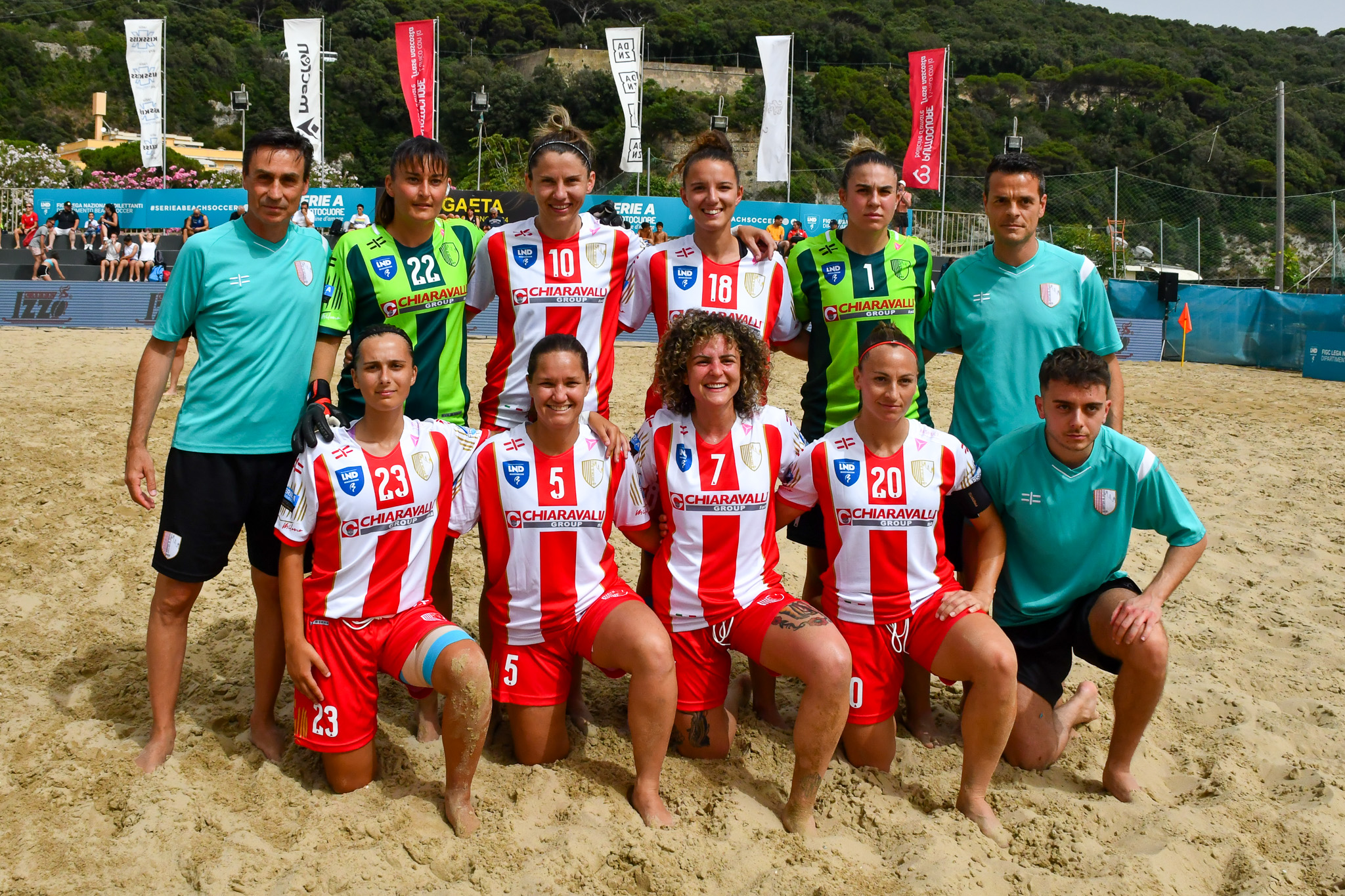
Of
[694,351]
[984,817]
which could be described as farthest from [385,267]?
[984,817]

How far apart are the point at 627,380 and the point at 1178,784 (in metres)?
8.16

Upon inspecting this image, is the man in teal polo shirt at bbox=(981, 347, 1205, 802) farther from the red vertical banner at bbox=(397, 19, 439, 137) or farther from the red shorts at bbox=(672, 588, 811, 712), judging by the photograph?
the red vertical banner at bbox=(397, 19, 439, 137)

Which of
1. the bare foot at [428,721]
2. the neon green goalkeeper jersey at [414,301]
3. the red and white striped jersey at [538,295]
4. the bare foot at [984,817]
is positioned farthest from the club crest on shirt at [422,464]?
the bare foot at [984,817]

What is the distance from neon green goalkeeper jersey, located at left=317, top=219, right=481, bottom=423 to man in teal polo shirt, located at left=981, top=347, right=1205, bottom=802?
208cm

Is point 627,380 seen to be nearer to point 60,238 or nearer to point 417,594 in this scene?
point 417,594

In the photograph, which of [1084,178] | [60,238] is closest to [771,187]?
[1084,178]

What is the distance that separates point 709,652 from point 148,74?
29.3m

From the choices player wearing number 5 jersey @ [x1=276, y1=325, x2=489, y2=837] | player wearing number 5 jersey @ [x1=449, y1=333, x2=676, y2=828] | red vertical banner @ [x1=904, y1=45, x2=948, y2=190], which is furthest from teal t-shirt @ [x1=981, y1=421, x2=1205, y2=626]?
red vertical banner @ [x1=904, y1=45, x2=948, y2=190]

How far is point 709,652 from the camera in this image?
351 centimetres

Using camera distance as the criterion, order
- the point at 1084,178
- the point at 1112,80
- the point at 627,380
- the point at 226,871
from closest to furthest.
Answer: the point at 226,871, the point at 627,380, the point at 1084,178, the point at 1112,80

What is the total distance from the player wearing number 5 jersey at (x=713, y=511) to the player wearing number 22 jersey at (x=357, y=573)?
82 cm

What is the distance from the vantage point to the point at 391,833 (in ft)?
9.94

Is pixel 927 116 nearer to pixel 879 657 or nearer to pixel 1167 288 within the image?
pixel 1167 288

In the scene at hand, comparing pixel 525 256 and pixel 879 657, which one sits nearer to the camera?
pixel 879 657
